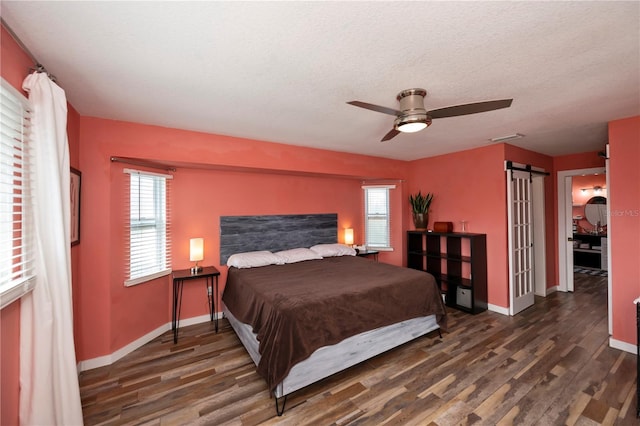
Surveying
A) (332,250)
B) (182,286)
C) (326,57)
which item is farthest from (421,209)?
(182,286)

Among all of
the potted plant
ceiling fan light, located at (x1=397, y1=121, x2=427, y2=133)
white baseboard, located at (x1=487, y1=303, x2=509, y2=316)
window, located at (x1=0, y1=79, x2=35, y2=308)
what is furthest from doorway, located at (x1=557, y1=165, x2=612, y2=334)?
window, located at (x1=0, y1=79, x2=35, y2=308)

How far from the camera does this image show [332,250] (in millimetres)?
4172

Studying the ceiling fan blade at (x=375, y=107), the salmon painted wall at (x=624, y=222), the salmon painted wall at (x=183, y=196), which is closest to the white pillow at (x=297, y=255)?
the salmon painted wall at (x=183, y=196)

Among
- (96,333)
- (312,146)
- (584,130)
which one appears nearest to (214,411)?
(96,333)

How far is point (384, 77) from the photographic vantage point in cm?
187

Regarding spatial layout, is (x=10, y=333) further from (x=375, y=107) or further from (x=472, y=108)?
(x=472, y=108)

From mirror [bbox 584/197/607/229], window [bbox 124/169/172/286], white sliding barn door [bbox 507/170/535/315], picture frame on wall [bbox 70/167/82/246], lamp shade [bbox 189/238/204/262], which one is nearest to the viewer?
picture frame on wall [bbox 70/167/82/246]

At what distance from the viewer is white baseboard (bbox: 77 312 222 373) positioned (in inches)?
97.8

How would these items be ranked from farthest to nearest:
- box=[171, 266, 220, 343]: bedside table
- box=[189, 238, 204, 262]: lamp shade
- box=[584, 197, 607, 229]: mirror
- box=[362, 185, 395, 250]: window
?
box=[584, 197, 607, 229]: mirror → box=[362, 185, 395, 250]: window → box=[189, 238, 204, 262]: lamp shade → box=[171, 266, 220, 343]: bedside table

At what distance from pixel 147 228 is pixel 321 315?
235 centimetres

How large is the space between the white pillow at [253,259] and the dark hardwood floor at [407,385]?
878 millimetres

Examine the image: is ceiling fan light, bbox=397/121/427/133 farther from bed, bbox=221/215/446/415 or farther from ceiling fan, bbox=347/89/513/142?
bed, bbox=221/215/446/415

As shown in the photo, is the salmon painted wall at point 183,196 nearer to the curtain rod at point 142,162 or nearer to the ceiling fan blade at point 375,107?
the curtain rod at point 142,162

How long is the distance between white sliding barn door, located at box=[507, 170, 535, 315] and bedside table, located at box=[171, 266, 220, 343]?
4112 millimetres
